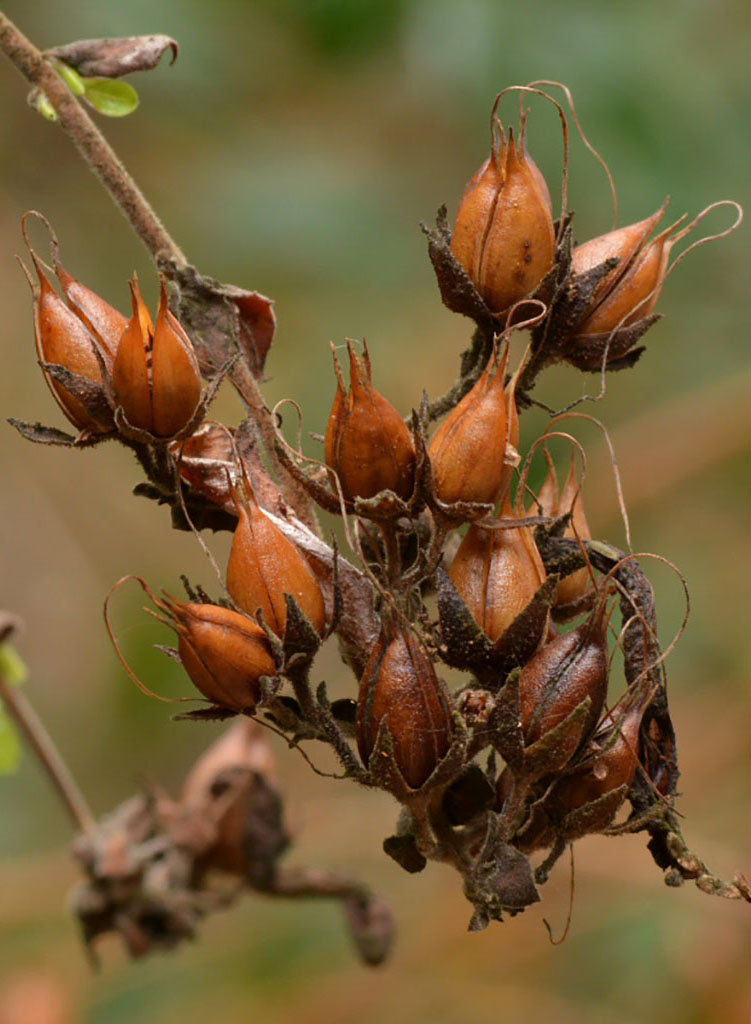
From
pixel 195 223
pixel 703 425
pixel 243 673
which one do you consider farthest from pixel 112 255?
pixel 243 673

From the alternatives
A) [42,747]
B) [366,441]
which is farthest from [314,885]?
[366,441]

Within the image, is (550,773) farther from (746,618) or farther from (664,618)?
(746,618)

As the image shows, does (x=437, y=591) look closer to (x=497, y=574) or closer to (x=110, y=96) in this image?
(x=497, y=574)

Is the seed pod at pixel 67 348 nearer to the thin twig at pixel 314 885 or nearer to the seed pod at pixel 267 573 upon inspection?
the seed pod at pixel 267 573

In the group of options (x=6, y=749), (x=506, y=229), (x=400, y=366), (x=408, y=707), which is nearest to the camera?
(x=408, y=707)

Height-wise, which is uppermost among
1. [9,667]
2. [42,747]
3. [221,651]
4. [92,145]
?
[92,145]
